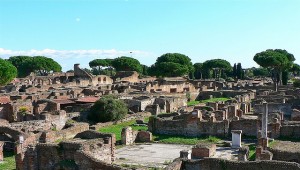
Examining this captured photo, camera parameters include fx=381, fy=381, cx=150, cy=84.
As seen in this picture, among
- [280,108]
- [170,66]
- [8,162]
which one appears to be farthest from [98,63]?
[8,162]

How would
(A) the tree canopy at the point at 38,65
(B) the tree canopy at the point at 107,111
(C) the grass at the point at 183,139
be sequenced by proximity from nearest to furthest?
(C) the grass at the point at 183,139, (B) the tree canopy at the point at 107,111, (A) the tree canopy at the point at 38,65

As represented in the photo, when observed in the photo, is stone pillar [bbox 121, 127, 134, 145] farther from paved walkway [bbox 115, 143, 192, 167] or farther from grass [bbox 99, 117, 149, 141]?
grass [bbox 99, 117, 149, 141]

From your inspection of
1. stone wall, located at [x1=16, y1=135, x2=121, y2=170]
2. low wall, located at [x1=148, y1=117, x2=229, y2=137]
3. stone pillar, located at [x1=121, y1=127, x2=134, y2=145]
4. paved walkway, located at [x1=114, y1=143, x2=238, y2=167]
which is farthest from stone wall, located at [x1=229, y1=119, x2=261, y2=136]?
stone wall, located at [x1=16, y1=135, x2=121, y2=170]

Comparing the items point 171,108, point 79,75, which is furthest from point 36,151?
point 79,75

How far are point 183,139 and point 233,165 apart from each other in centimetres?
1320

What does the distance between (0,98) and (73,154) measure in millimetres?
28965

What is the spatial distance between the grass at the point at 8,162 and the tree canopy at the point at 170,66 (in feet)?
216

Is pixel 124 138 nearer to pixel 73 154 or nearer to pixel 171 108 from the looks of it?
pixel 73 154

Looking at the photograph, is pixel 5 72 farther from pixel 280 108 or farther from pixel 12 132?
pixel 280 108

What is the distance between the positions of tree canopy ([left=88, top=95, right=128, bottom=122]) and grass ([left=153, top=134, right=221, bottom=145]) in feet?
21.7

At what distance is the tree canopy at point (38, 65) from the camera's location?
97438 mm

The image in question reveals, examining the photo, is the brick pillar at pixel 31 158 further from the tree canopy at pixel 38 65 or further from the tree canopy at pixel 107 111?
the tree canopy at pixel 38 65

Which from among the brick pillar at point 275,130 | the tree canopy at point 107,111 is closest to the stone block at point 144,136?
the tree canopy at point 107,111

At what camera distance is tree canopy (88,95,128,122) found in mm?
35312
